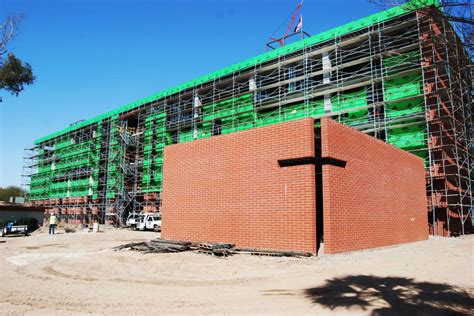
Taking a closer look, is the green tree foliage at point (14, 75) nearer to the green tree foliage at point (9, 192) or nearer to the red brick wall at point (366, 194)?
the red brick wall at point (366, 194)

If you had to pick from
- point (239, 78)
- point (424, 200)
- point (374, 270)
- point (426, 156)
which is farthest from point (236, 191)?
point (239, 78)

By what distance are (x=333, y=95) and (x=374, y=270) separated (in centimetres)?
2113

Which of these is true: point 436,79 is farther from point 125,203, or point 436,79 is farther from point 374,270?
point 125,203

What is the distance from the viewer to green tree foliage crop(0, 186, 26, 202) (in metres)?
76.6

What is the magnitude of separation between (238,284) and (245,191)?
5.63 m

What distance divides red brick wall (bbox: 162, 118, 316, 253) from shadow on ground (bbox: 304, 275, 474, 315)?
3541 millimetres

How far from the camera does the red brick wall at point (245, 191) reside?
12211mm

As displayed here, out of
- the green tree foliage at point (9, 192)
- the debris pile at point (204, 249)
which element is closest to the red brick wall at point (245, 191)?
the debris pile at point (204, 249)

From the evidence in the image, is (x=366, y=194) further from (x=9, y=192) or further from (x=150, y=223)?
(x=9, y=192)

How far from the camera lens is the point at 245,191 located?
1381 centimetres

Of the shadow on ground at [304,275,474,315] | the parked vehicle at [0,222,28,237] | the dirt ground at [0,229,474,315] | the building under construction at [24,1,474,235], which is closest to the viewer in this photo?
the shadow on ground at [304,275,474,315]

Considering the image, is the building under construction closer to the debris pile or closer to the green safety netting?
the green safety netting

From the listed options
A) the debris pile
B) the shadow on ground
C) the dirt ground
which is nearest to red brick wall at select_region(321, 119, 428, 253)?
the dirt ground

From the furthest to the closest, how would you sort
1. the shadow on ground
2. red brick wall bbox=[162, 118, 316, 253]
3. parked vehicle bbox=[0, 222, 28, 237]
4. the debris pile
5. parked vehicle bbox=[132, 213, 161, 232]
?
parked vehicle bbox=[132, 213, 161, 232]
parked vehicle bbox=[0, 222, 28, 237]
red brick wall bbox=[162, 118, 316, 253]
the debris pile
the shadow on ground
